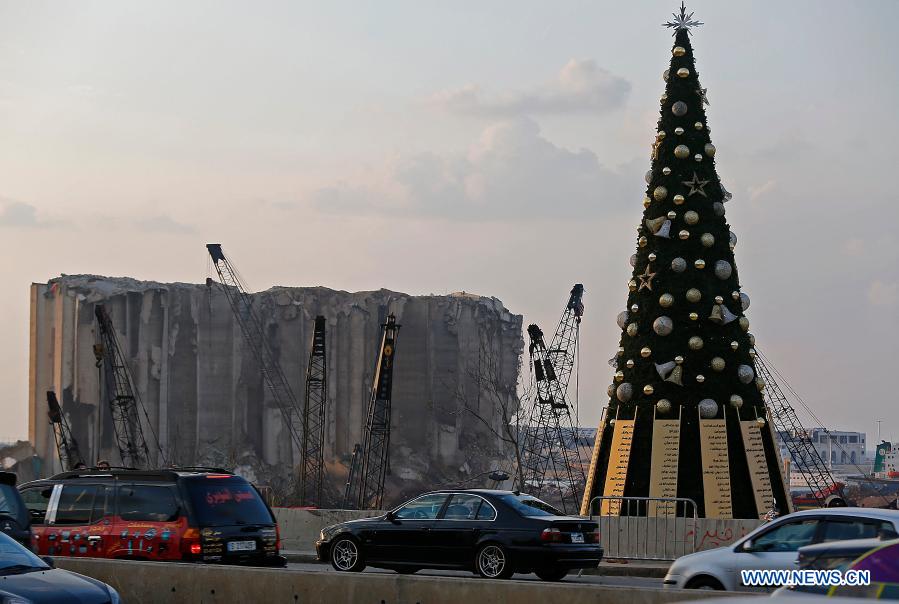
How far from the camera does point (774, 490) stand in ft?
83.5

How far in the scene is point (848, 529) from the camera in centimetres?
1438

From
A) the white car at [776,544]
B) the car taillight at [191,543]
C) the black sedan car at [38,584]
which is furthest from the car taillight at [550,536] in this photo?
the black sedan car at [38,584]

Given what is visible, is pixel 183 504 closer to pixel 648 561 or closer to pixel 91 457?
pixel 648 561

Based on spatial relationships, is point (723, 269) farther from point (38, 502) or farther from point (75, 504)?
point (38, 502)

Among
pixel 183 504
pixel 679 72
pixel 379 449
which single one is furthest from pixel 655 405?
pixel 379 449

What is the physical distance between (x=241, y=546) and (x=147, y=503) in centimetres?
132

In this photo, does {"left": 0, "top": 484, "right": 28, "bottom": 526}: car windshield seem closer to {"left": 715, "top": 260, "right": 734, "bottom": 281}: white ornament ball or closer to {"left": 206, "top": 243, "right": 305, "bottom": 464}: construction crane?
{"left": 715, "top": 260, "right": 734, "bottom": 281}: white ornament ball

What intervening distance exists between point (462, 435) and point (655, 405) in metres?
101

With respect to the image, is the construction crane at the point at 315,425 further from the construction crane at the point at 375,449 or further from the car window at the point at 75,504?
the car window at the point at 75,504

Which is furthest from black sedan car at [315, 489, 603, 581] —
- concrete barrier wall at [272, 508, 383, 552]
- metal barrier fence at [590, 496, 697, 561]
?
concrete barrier wall at [272, 508, 383, 552]

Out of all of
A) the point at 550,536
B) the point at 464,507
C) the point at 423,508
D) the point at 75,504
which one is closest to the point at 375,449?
the point at 423,508

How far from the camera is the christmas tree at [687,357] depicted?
24.6m

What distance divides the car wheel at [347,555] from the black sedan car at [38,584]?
6.94 m

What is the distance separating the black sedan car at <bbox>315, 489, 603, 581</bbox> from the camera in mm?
17969
